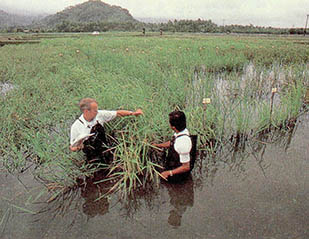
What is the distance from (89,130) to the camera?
2.53 metres

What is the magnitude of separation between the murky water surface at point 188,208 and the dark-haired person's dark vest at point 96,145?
0.30 metres

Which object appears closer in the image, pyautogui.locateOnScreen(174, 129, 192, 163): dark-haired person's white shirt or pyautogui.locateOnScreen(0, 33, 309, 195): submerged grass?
pyautogui.locateOnScreen(174, 129, 192, 163): dark-haired person's white shirt

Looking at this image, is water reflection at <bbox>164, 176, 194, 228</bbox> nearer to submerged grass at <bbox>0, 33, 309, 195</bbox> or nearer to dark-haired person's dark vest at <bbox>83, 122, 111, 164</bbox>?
submerged grass at <bbox>0, 33, 309, 195</bbox>

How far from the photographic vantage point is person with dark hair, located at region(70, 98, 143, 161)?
7.92 ft

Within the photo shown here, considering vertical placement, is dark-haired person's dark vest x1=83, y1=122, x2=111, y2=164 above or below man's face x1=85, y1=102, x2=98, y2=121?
below

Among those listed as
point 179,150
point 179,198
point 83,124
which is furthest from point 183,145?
point 83,124

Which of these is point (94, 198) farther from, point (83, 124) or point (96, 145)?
point (83, 124)

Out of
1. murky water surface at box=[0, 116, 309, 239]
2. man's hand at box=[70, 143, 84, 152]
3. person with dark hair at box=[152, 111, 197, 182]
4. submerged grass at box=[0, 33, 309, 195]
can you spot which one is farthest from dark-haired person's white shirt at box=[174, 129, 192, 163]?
man's hand at box=[70, 143, 84, 152]

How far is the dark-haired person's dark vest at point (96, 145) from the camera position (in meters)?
2.52

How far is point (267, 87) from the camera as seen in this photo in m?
5.87

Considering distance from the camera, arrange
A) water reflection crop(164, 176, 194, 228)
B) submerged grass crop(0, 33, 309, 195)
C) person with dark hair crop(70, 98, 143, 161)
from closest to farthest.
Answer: water reflection crop(164, 176, 194, 228), person with dark hair crop(70, 98, 143, 161), submerged grass crop(0, 33, 309, 195)

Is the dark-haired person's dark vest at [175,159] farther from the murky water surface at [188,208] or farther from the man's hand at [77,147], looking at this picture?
the man's hand at [77,147]

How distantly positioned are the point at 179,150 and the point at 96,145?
3.16ft

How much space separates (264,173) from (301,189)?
41cm
